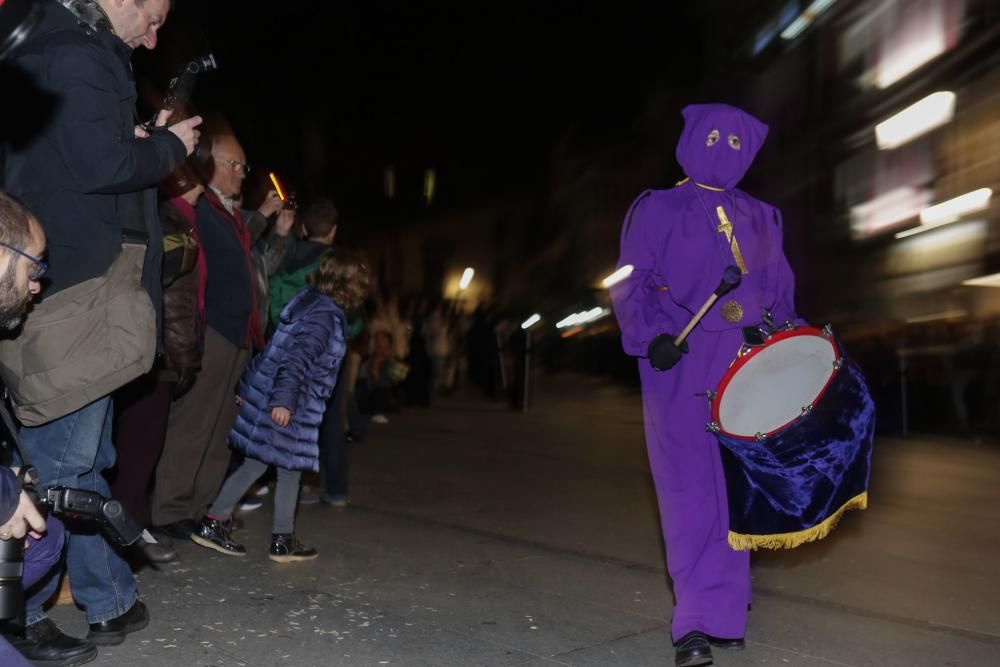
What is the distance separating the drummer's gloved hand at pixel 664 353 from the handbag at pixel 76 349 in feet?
5.26

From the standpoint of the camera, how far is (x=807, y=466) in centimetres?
371

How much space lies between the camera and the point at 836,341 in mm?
3732

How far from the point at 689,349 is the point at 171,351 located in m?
2.32

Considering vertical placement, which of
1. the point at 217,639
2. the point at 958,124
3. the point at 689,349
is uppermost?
the point at 958,124

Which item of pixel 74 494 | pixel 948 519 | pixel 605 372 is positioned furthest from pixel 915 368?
pixel 74 494

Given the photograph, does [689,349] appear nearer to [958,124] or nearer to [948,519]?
[948,519]

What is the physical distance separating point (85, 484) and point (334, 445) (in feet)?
10.5

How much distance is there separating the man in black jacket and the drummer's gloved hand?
1644 millimetres

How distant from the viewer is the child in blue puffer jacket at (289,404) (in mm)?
5309

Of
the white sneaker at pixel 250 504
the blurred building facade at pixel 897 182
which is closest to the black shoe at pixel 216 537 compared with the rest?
the white sneaker at pixel 250 504

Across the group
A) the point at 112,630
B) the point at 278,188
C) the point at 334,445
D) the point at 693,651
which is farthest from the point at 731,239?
the point at 334,445

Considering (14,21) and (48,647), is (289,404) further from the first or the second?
(14,21)

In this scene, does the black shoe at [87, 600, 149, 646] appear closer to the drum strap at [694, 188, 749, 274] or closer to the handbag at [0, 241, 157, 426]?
the handbag at [0, 241, 157, 426]

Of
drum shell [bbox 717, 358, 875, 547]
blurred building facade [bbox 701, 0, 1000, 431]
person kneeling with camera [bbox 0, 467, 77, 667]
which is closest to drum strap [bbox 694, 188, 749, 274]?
drum shell [bbox 717, 358, 875, 547]
